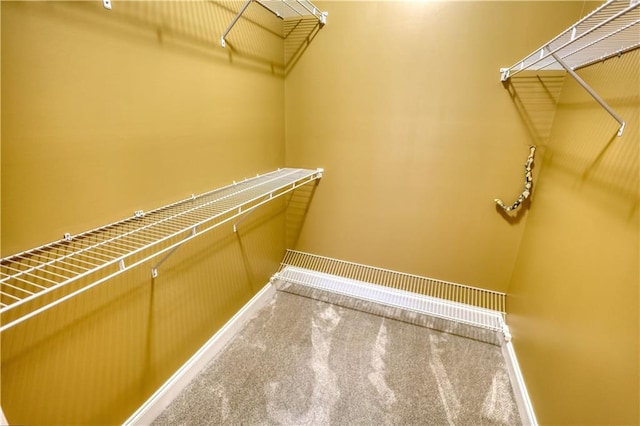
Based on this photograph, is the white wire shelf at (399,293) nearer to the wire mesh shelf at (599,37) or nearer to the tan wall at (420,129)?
the tan wall at (420,129)

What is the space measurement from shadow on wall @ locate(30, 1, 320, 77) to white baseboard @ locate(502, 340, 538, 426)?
2.21 meters

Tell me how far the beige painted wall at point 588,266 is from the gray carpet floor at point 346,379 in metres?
0.28

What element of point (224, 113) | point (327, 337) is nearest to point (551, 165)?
point (327, 337)

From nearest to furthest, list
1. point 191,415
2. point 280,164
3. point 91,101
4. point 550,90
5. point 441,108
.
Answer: point 91,101, point 191,415, point 550,90, point 441,108, point 280,164

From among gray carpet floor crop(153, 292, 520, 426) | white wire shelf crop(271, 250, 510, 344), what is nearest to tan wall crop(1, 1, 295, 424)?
gray carpet floor crop(153, 292, 520, 426)

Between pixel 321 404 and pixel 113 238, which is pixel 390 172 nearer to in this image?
pixel 321 404

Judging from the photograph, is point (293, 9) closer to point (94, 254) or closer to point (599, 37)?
point (599, 37)

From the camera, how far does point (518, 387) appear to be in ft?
4.73

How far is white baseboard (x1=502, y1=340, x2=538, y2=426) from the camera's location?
130cm

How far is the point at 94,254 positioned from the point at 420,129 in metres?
1.75

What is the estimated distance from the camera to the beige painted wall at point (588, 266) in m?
0.84

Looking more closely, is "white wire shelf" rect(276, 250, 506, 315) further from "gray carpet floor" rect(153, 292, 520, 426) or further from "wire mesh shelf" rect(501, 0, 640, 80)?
"wire mesh shelf" rect(501, 0, 640, 80)

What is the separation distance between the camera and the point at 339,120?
1969mm

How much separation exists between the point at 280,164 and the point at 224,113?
0.69m
